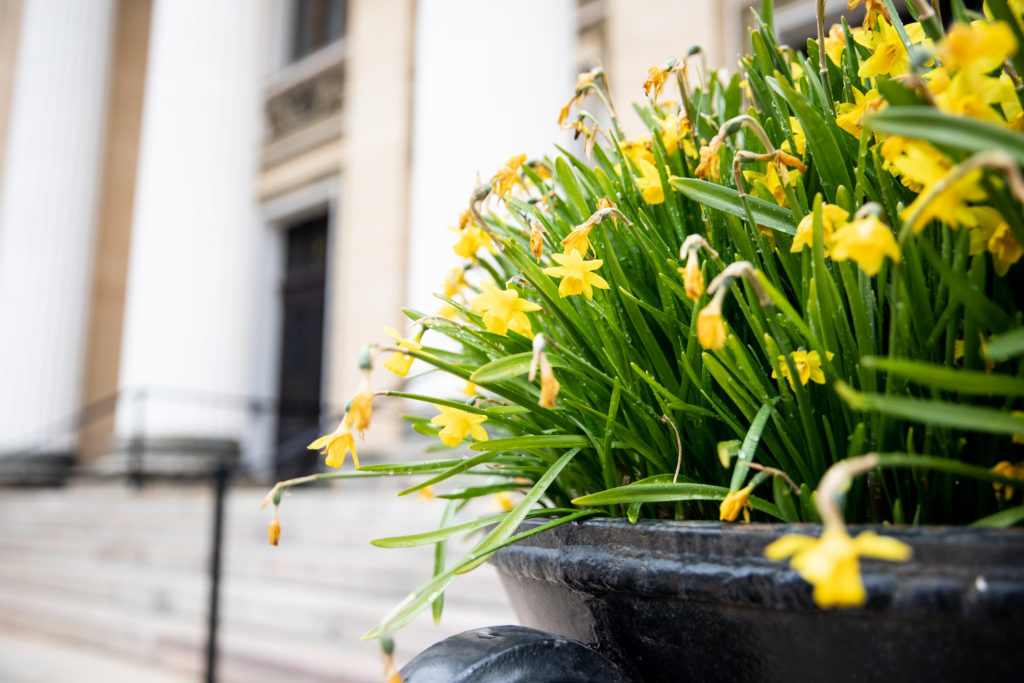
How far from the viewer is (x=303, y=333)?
708 cm

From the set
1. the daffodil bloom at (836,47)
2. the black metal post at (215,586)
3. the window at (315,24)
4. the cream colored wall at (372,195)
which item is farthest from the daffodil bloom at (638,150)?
the window at (315,24)

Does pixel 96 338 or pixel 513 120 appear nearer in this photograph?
pixel 513 120

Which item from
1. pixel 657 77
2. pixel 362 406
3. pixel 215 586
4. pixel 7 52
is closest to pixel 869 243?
pixel 362 406

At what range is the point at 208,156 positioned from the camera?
5859 mm

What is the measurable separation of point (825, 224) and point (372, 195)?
6.02m

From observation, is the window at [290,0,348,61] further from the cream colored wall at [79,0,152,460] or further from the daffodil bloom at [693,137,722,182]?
the daffodil bloom at [693,137,722,182]

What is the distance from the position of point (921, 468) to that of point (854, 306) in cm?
9

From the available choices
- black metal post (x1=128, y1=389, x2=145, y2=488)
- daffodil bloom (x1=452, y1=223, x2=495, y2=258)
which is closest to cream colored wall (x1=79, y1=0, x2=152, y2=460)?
black metal post (x1=128, y1=389, x2=145, y2=488)

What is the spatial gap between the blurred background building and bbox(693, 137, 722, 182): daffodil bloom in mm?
2092

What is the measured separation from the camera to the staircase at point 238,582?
102 inches

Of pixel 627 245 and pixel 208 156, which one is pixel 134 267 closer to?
pixel 208 156

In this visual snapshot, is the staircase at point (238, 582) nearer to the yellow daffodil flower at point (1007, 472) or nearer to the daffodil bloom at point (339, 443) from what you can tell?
the daffodil bloom at point (339, 443)

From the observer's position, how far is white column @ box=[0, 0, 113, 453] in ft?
22.5

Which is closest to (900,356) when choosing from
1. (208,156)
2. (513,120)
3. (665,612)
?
(665,612)
